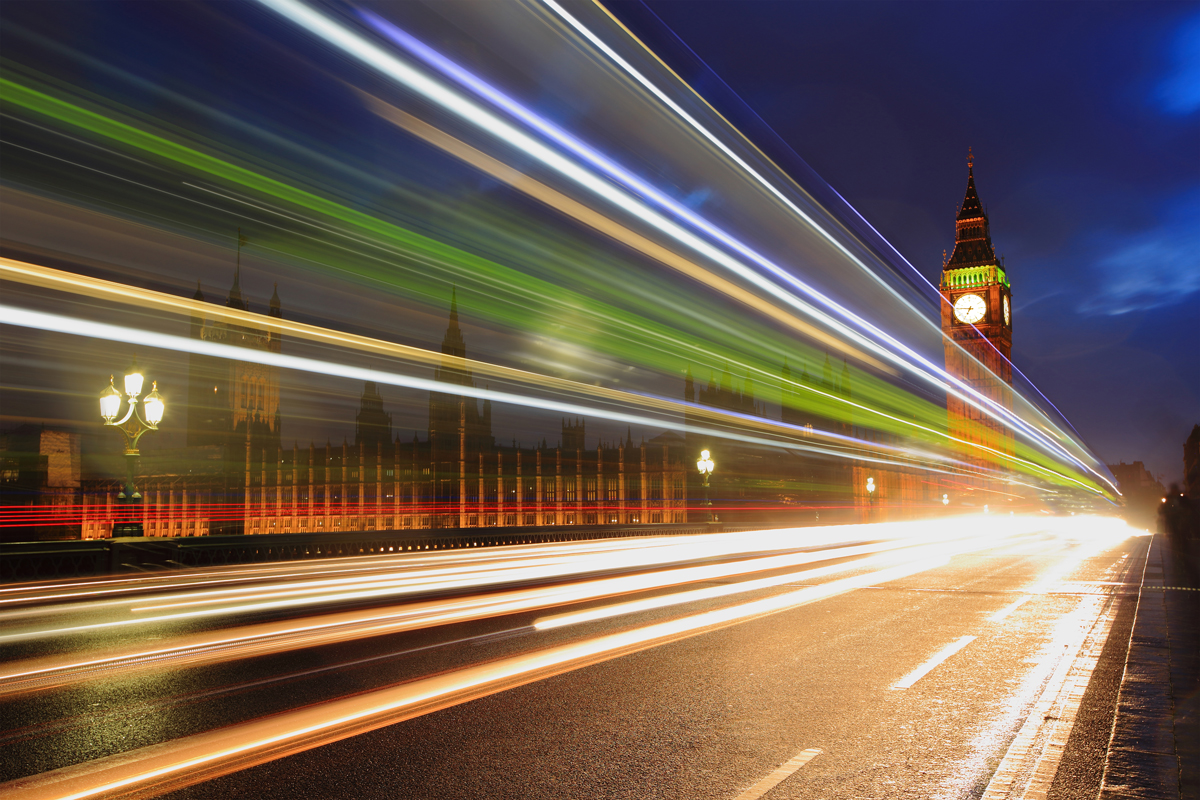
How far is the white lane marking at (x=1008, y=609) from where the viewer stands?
10148 millimetres

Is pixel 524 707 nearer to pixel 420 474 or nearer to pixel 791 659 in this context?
pixel 791 659

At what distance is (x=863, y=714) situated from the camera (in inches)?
220

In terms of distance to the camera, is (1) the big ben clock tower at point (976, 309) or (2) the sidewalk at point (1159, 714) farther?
(1) the big ben clock tower at point (976, 309)

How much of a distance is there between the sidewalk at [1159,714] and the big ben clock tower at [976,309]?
11831cm

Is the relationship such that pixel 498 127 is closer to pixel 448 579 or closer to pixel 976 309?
pixel 448 579

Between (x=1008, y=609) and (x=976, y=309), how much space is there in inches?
5230

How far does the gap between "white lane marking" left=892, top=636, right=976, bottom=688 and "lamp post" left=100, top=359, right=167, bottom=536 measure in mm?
12669

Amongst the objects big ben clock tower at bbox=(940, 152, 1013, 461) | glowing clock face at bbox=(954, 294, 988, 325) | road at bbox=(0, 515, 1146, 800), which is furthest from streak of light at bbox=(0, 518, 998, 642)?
glowing clock face at bbox=(954, 294, 988, 325)

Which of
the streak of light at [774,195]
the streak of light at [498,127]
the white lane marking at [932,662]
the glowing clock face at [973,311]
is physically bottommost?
the white lane marking at [932,662]

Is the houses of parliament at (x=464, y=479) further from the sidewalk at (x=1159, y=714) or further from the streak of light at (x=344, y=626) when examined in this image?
the sidewalk at (x=1159, y=714)

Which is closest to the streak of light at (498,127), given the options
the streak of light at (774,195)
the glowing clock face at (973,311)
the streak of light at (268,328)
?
the streak of light at (774,195)

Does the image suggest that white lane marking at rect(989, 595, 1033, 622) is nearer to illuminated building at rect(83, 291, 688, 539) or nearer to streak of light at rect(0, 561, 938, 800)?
streak of light at rect(0, 561, 938, 800)

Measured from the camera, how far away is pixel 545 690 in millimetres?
6281

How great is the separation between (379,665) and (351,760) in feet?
8.67
